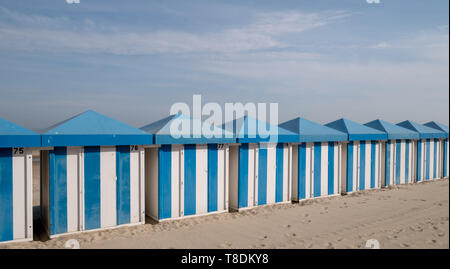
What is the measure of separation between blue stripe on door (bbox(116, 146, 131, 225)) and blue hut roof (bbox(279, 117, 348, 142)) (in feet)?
16.4

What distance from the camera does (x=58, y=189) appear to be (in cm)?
682

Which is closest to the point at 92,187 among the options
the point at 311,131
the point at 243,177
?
the point at 243,177

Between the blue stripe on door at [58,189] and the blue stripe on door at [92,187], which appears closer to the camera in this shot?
the blue stripe on door at [58,189]

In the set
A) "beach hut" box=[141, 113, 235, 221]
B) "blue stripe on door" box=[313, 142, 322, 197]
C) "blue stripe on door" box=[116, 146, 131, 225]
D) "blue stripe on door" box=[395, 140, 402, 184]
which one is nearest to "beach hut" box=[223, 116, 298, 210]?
"beach hut" box=[141, 113, 235, 221]

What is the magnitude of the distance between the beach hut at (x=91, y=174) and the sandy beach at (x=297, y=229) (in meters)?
0.32

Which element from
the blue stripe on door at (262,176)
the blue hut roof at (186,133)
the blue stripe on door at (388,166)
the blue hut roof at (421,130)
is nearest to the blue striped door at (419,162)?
the blue hut roof at (421,130)

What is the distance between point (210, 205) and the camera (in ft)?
28.4

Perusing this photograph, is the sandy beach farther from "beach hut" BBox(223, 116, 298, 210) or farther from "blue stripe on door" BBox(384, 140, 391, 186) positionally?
"blue stripe on door" BBox(384, 140, 391, 186)

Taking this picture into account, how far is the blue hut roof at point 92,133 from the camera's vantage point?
6.75m

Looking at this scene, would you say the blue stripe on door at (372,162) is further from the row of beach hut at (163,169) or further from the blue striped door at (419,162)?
the blue striped door at (419,162)

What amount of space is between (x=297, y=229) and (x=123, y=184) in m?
3.88

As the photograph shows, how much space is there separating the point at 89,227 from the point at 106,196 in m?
0.69

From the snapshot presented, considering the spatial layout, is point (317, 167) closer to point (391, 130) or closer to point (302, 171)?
point (302, 171)
